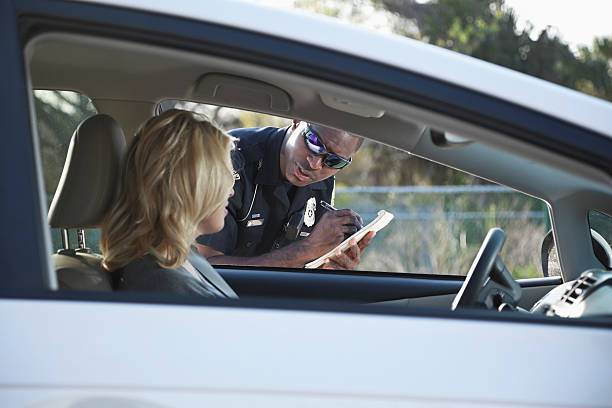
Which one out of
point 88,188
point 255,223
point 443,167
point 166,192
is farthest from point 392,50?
point 443,167

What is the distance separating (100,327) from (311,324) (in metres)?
0.34

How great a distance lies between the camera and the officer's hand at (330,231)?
2.96 m

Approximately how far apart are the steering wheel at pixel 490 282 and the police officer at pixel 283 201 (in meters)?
0.97

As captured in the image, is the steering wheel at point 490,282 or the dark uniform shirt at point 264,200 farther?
the dark uniform shirt at point 264,200

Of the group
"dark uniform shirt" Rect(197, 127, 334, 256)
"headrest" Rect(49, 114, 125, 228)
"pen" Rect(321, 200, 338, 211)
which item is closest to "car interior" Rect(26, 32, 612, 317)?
"headrest" Rect(49, 114, 125, 228)

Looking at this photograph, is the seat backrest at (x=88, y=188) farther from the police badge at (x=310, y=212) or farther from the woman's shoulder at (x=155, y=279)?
the police badge at (x=310, y=212)

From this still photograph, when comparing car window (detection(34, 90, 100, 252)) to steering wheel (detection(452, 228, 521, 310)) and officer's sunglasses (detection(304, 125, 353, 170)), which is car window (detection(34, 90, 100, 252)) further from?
steering wheel (detection(452, 228, 521, 310))

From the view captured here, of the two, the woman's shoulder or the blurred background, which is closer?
the woman's shoulder

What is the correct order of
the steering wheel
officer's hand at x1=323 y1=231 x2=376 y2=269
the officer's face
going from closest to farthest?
the steering wheel < officer's hand at x1=323 y1=231 x2=376 y2=269 < the officer's face

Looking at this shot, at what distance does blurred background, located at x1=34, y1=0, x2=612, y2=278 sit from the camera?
759 cm

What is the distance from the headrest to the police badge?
1.58m

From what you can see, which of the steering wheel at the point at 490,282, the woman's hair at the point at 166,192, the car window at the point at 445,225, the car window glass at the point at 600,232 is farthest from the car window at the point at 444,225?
the woman's hair at the point at 166,192

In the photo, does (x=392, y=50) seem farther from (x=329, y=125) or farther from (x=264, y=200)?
(x=264, y=200)

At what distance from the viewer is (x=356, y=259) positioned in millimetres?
2836
